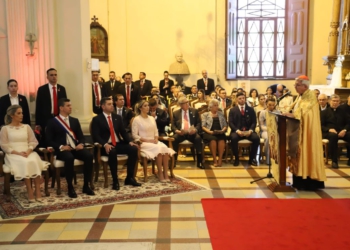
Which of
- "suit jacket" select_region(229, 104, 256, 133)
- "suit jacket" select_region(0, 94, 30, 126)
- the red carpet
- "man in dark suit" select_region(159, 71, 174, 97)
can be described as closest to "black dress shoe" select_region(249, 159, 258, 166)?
"suit jacket" select_region(229, 104, 256, 133)

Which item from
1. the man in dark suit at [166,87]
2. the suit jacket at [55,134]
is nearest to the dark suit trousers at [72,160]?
the suit jacket at [55,134]

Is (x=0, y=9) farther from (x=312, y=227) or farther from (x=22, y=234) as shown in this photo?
(x=312, y=227)

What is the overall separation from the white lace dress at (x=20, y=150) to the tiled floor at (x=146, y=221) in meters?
0.68

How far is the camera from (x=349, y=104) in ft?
26.2

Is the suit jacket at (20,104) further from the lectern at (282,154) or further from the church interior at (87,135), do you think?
the lectern at (282,154)

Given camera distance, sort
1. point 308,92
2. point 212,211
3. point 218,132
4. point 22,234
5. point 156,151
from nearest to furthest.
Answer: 1. point 22,234
2. point 212,211
3. point 308,92
4. point 156,151
5. point 218,132

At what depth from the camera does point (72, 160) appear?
568cm

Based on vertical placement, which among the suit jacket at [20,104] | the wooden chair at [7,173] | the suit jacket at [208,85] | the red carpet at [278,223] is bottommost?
the red carpet at [278,223]

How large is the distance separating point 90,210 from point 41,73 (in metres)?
2.69

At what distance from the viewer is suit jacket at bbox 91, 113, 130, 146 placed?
242 inches

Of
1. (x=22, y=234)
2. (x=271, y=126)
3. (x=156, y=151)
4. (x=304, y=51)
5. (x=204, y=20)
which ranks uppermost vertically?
(x=204, y=20)

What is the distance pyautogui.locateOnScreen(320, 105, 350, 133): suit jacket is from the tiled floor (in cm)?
168

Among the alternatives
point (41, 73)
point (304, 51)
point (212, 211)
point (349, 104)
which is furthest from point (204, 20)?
point (212, 211)

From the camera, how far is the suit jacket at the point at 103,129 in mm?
6156
